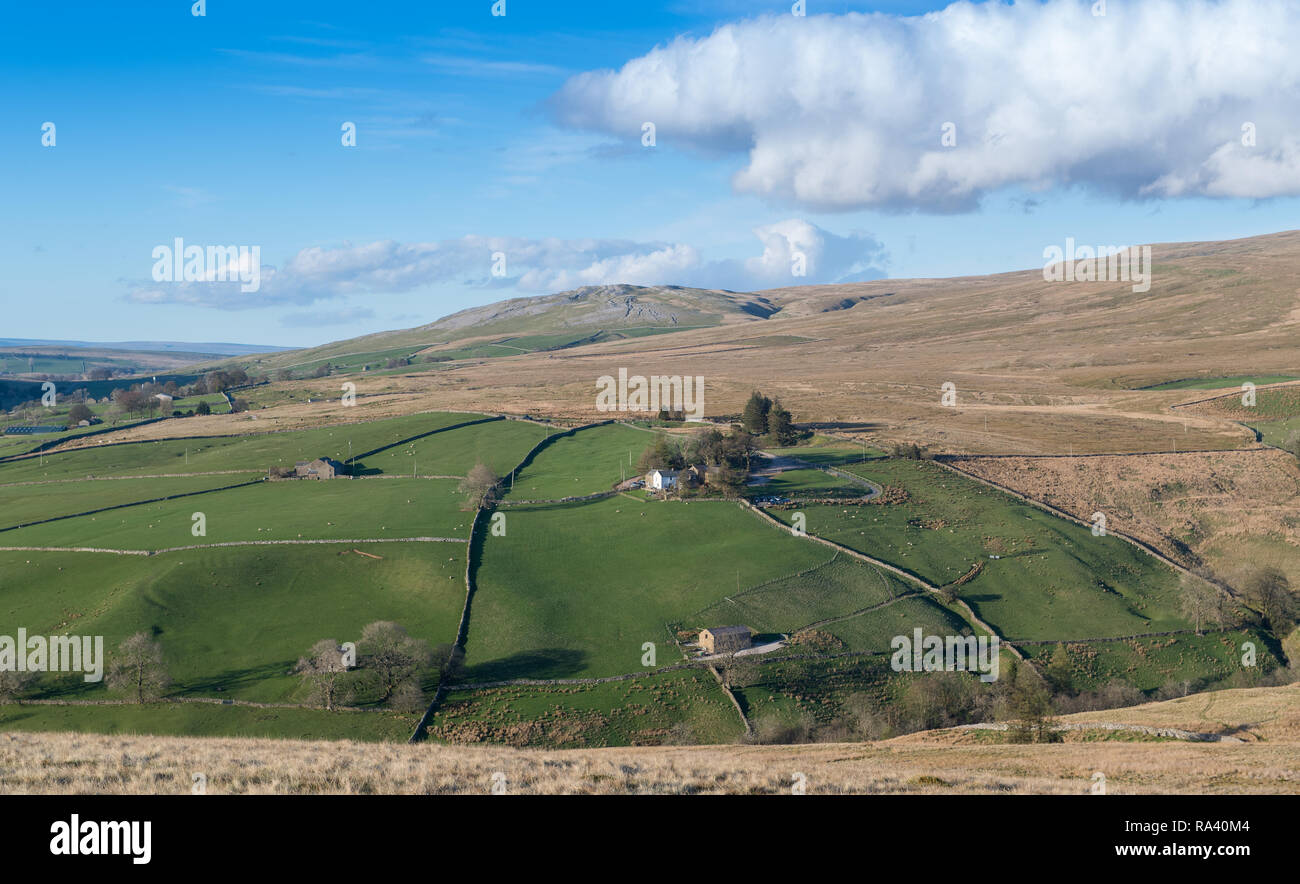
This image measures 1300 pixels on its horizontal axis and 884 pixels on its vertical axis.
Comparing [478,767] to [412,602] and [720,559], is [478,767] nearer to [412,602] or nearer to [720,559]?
[412,602]

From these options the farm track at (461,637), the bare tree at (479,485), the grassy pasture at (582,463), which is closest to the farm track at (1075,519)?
the grassy pasture at (582,463)

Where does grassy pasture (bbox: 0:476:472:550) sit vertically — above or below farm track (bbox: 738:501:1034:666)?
above

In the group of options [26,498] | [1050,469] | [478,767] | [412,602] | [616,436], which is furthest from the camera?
[616,436]

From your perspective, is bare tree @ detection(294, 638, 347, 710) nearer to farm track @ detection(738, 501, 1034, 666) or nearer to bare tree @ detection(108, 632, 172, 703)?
bare tree @ detection(108, 632, 172, 703)

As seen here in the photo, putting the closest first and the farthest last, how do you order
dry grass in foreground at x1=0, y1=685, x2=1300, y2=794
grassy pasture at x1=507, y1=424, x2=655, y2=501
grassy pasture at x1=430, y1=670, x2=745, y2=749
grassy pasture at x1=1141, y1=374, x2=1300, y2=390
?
dry grass in foreground at x1=0, y1=685, x2=1300, y2=794 → grassy pasture at x1=430, y1=670, x2=745, y2=749 → grassy pasture at x1=507, y1=424, x2=655, y2=501 → grassy pasture at x1=1141, y1=374, x2=1300, y2=390

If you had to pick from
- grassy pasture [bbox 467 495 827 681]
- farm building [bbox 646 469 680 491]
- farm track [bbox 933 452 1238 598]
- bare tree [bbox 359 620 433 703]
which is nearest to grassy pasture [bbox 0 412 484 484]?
grassy pasture [bbox 467 495 827 681]

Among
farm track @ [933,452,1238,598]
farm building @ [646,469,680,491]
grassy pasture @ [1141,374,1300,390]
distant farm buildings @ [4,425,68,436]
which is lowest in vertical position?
farm track @ [933,452,1238,598]

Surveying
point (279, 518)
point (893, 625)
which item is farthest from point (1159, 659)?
point (279, 518)
